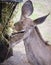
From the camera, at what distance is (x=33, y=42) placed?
54.3 inches

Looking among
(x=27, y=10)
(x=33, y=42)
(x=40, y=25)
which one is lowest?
(x=40, y=25)

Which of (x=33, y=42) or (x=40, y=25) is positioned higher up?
(x=33, y=42)

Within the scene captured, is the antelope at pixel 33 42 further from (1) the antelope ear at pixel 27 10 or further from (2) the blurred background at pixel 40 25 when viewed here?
(2) the blurred background at pixel 40 25

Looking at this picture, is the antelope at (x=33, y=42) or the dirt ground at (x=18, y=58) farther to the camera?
the dirt ground at (x=18, y=58)

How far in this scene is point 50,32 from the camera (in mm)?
1871

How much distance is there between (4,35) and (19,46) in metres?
0.36

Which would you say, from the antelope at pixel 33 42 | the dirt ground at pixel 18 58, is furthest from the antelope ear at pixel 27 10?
the dirt ground at pixel 18 58

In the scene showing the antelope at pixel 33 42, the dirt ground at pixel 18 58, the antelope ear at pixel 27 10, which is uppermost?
the antelope ear at pixel 27 10

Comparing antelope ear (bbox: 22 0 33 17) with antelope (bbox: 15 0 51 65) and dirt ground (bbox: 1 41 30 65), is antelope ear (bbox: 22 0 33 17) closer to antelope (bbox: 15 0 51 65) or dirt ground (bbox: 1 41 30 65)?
antelope (bbox: 15 0 51 65)

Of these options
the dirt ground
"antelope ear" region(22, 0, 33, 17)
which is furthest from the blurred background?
"antelope ear" region(22, 0, 33, 17)

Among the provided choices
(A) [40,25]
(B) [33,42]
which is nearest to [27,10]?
(B) [33,42]

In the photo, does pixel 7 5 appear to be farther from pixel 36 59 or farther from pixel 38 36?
pixel 36 59

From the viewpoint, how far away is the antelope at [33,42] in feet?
4.31

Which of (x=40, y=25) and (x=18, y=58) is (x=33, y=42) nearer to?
(x=18, y=58)
